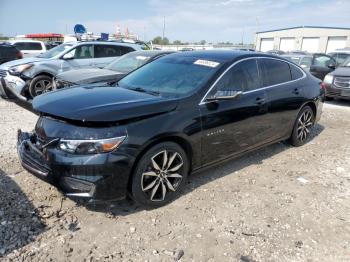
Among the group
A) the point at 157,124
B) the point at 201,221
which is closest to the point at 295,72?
→ the point at 157,124

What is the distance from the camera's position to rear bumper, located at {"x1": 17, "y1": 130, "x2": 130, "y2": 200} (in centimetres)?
308

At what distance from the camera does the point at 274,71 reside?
514 cm

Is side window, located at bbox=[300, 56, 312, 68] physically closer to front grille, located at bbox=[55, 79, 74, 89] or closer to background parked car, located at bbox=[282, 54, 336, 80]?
background parked car, located at bbox=[282, 54, 336, 80]


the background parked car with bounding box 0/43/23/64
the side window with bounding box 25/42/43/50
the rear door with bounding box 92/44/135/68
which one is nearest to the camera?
the rear door with bounding box 92/44/135/68

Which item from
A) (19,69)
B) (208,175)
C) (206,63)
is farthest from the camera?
(19,69)

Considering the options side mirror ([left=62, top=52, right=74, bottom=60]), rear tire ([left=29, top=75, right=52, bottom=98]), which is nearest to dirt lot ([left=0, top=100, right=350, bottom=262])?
rear tire ([left=29, top=75, right=52, bottom=98])

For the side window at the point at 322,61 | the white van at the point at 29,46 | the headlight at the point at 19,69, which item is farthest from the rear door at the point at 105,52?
the white van at the point at 29,46

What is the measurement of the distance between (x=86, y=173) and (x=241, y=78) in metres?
2.49

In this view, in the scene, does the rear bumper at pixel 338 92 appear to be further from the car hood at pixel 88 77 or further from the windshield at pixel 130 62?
the car hood at pixel 88 77

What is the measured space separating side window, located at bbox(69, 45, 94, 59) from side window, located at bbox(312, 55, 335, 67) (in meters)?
8.55

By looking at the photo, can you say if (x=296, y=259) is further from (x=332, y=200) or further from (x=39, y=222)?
(x=39, y=222)

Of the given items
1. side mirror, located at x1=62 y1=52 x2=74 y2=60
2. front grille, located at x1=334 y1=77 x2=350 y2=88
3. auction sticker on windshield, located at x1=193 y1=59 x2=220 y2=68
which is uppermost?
auction sticker on windshield, located at x1=193 y1=59 x2=220 y2=68

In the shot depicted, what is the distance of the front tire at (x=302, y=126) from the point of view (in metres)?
5.71

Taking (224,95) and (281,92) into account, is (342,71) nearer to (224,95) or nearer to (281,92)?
(281,92)
